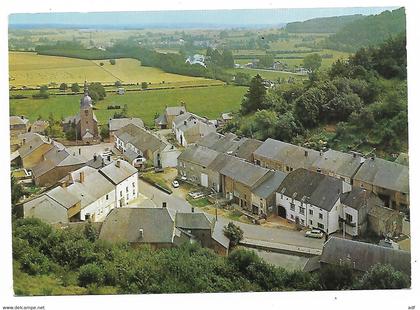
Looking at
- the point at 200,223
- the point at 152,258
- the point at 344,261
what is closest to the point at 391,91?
the point at 344,261

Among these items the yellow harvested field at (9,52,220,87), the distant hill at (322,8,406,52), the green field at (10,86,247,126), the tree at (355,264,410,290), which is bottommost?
the tree at (355,264,410,290)

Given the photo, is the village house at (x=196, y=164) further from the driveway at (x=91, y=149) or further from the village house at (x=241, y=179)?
the driveway at (x=91, y=149)

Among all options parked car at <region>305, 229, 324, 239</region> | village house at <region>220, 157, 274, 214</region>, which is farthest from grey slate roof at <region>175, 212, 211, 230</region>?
parked car at <region>305, 229, 324, 239</region>

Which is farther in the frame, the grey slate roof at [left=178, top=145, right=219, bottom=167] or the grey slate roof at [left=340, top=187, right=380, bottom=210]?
the grey slate roof at [left=178, top=145, right=219, bottom=167]

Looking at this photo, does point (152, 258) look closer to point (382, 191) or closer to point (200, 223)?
point (200, 223)

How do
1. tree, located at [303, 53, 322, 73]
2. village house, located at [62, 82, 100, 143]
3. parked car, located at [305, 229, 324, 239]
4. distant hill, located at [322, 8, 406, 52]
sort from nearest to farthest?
distant hill, located at [322, 8, 406, 52] < parked car, located at [305, 229, 324, 239] < village house, located at [62, 82, 100, 143] < tree, located at [303, 53, 322, 73]

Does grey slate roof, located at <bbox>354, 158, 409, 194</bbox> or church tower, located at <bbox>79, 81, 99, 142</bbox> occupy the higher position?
church tower, located at <bbox>79, 81, 99, 142</bbox>

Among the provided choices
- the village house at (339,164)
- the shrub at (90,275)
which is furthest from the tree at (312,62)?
the shrub at (90,275)

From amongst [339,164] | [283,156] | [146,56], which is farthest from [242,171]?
[146,56]

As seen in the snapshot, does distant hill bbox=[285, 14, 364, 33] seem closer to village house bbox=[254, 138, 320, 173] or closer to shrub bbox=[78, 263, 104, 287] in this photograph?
village house bbox=[254, 138, 320, 173]
